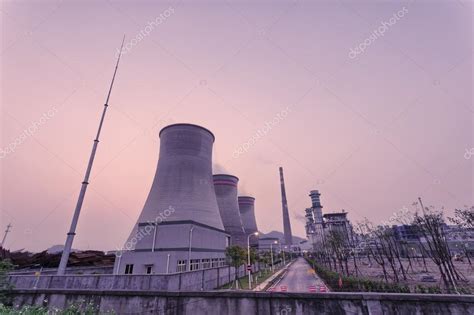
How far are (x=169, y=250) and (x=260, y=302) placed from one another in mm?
19533

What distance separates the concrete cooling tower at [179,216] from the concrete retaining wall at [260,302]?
14010mm

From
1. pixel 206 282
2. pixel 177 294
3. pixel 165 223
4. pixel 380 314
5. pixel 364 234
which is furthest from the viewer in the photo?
pixel 364 234

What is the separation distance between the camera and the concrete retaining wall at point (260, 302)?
5.83m

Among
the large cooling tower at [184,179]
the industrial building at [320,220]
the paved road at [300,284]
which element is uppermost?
the industrial building at [320,220]

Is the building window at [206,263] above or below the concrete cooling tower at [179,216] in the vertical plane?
below

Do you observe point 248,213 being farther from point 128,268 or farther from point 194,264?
point 128,268

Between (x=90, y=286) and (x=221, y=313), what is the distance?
11.9 metres

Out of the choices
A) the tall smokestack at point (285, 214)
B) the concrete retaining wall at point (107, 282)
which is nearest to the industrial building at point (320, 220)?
the tall smokestack at point (285, 214)

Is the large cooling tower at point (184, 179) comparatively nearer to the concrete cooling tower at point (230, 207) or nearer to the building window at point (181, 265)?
the building window at point (181, 265)

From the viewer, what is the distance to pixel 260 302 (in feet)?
22.3

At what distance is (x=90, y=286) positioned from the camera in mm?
14070

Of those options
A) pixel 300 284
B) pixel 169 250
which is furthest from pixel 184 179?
pixel 300 284

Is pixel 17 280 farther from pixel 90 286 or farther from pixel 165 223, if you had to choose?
pixel 165 223

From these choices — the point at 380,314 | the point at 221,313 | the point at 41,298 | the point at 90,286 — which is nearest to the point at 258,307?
the point at 221,313
